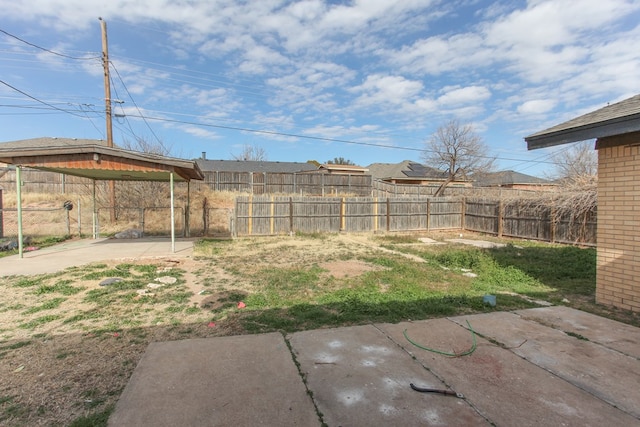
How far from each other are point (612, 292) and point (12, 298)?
867 cm

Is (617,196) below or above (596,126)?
below

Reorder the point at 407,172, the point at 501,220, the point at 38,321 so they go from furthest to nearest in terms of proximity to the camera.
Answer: the point at 407,172 < the point at 501,220 < the point at 38,321

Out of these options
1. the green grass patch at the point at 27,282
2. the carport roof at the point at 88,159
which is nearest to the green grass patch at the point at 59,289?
the green grass patch at the point at 27,282

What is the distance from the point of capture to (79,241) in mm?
11242

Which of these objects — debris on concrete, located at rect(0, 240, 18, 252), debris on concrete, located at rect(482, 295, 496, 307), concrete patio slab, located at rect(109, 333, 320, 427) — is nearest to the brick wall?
debris on concrete, located at rect(482, 295, 496, 307)

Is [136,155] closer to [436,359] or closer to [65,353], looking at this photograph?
[65,353]

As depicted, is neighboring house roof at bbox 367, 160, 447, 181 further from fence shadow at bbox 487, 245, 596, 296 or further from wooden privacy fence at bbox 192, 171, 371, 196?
fence shadow at bbox 487, 245, 596, 296

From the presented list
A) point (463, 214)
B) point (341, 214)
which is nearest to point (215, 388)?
point (341, 214)

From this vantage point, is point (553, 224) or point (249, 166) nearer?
point (553, 224)

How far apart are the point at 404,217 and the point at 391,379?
46.5 ft

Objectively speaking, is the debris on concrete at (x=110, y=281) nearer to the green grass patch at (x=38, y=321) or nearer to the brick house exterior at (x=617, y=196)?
the green grass patch at (x=38, y=321)

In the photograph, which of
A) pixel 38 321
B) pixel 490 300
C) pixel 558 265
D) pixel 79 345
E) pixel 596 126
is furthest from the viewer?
pixel 558 265

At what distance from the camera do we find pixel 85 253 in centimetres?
881

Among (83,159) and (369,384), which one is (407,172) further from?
(369,384)
